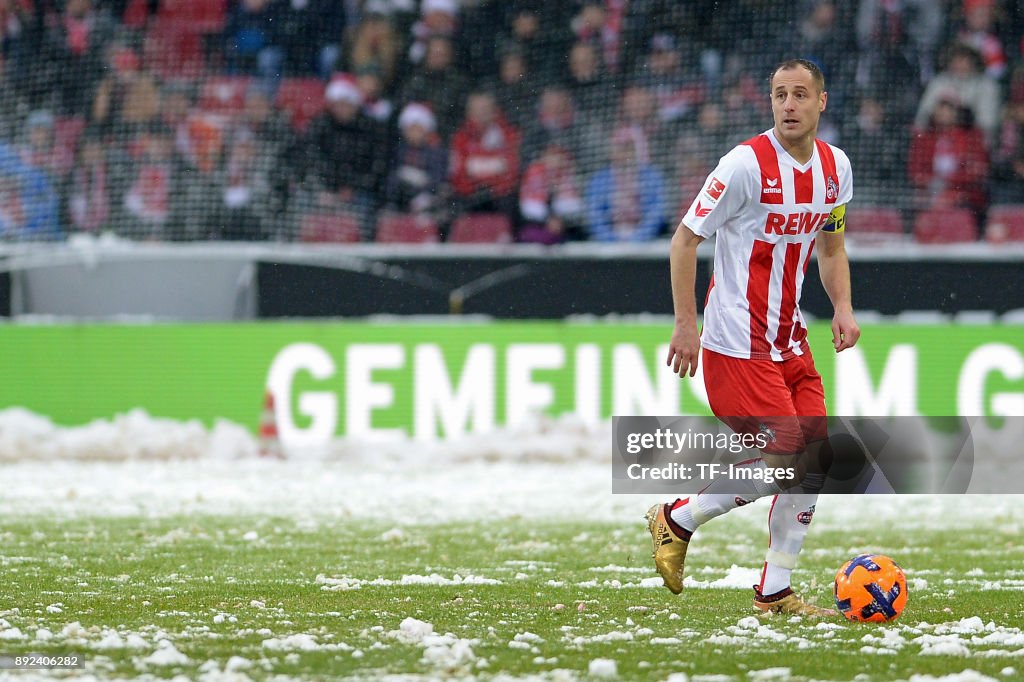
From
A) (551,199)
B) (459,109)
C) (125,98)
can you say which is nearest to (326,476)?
(551,199)

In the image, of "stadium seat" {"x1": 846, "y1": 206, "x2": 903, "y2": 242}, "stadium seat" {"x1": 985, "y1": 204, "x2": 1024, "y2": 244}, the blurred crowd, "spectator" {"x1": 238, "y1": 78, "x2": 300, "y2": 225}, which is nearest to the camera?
"stadium seat" {"x1": 846, "y1": 206, "x2": 903, "y2": 242}

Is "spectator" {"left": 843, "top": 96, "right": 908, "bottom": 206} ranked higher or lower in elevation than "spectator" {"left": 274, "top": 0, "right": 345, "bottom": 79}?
lower

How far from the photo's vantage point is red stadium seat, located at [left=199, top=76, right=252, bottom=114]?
14.4 metres

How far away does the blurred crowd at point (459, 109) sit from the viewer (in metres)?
13.2

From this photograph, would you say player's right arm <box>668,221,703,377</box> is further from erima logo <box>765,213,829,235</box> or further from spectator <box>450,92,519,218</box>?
spectator <box>450,92,519,218</box>

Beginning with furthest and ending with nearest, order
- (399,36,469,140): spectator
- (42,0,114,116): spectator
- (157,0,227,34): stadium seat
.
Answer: (157,0,227,34): stadium seat < (42,0,114,116): spectator < (399,36,469,140): spectator

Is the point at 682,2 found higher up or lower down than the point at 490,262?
higher up

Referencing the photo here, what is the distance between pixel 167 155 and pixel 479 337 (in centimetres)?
419

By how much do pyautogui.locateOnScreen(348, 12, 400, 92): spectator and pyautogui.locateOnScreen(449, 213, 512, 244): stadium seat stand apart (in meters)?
2.31

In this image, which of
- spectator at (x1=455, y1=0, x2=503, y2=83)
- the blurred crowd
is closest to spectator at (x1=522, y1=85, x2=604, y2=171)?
the blurred crowd

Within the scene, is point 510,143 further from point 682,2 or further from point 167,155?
point 167,155

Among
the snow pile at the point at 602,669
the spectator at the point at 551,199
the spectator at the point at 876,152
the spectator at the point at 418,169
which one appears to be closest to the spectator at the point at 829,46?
the spectator at the point at 876,152

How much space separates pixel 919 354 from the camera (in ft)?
36.8

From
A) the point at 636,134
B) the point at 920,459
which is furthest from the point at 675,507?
the point at 636,134
